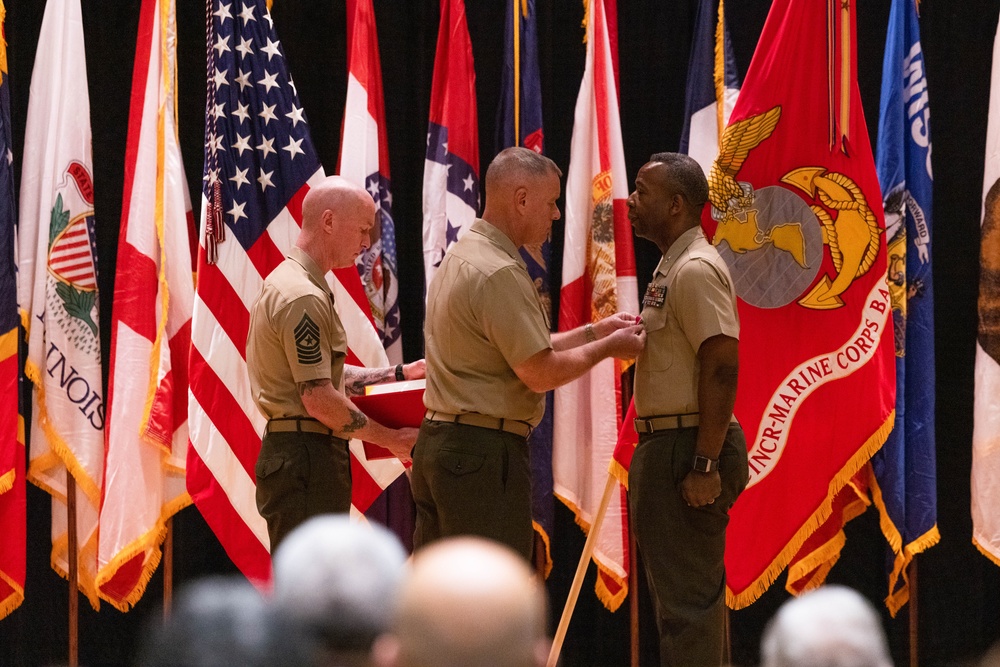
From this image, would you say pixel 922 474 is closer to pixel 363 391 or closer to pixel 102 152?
pixel 363 391

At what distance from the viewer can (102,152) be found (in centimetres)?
505

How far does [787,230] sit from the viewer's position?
4.25 m

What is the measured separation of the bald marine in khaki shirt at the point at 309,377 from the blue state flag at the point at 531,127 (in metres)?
1.07

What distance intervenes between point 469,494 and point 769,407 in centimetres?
144

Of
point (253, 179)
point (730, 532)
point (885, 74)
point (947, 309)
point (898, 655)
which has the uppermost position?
point (885, 74)

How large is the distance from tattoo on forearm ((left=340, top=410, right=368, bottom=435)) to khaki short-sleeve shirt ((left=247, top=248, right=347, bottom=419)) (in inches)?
5.4

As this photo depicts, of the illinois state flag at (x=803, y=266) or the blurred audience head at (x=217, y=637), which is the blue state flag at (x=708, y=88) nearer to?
the illinois state flag at (x=803, y=266)

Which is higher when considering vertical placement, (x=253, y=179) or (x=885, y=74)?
(x=885, y=74)

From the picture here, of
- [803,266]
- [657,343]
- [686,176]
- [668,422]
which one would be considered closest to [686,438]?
[668,422]

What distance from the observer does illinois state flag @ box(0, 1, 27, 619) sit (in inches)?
173

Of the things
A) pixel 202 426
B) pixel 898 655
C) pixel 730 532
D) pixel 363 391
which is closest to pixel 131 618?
pixel 202 426

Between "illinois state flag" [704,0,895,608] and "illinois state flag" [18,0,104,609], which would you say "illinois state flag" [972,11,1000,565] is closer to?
"illinois state flag" [704,0,895,608]

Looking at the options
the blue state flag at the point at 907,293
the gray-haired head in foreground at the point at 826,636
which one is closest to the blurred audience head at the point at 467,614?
the gray-haired head in foreground at the point at 826,636

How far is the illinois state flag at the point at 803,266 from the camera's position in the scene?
4230mm
